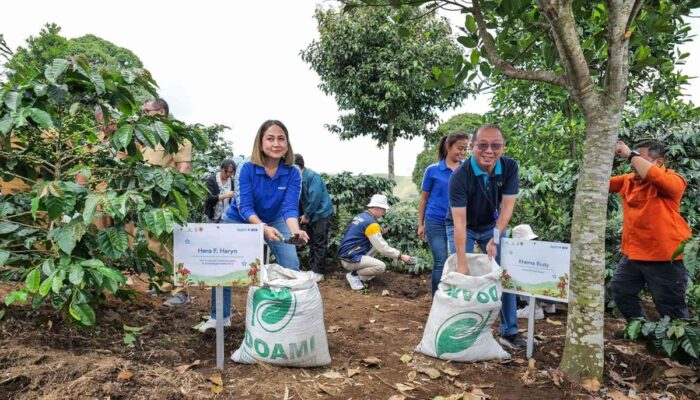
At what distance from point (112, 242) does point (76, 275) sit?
293 mm

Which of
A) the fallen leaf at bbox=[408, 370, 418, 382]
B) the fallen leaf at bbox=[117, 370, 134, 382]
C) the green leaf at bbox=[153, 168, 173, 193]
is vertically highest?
the green leaf at bbox=[153, 168, 173, 193]

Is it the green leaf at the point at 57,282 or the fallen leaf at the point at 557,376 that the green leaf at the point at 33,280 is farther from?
the fallen leaf at the point at 557,376

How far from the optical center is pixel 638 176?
3555 millimetres

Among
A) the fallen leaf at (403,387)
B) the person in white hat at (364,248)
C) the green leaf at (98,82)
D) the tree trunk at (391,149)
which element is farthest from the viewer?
the tree trunk at (391,149)

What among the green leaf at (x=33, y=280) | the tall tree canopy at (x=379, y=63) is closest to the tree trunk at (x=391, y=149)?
the tall tree canopy at (x=379, y=63)

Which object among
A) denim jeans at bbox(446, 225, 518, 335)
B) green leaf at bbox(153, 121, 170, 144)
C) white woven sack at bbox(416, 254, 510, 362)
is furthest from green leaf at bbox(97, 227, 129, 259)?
denim jeans at bbox(446, 225, 518, 335)

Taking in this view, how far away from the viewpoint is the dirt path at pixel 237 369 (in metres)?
2.37

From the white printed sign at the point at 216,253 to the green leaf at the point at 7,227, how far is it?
2.83 ft

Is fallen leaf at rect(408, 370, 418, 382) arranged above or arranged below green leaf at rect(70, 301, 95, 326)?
below

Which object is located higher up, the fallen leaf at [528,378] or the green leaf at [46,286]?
the green leaf at [46,286]

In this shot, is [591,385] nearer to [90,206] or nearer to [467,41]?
[467,41]

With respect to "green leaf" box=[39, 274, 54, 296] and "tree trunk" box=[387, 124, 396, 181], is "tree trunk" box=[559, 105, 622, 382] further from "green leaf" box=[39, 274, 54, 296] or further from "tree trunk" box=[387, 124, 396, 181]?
"tree trunk" box=[387, 124, 396, 181]

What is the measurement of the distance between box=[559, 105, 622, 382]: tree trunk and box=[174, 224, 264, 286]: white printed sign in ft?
6.05

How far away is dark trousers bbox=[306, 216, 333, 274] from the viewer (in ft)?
20.6
